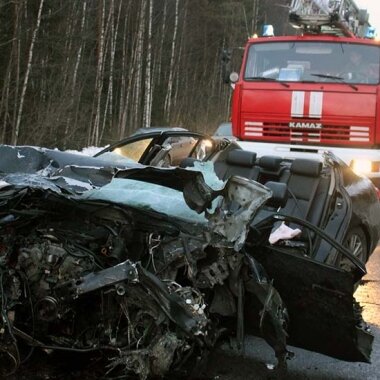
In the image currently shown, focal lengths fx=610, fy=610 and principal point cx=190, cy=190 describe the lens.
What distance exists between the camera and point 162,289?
3.05 metres

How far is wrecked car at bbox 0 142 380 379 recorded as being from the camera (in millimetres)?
3098

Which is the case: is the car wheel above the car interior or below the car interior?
below

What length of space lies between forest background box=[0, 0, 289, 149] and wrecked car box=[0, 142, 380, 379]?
7373 millimetres

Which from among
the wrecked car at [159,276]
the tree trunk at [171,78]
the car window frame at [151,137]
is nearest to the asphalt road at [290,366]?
the wrecked car at [159,276]

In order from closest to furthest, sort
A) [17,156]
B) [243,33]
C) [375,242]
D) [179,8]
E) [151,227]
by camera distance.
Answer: [151,227], [17,156], [375,242], [179,8], [243,33]

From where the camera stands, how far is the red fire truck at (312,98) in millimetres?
8617

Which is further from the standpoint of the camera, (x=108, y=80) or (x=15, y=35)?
(x=108, y=80)

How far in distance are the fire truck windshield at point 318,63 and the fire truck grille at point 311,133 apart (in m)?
0.66

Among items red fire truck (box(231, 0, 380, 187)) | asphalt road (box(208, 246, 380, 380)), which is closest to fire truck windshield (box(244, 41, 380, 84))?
red fire truck (box(231, 0, 380, 187))

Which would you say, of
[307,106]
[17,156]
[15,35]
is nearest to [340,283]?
[17,156]

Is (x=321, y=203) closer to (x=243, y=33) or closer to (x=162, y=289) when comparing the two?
(x=162, y=289)

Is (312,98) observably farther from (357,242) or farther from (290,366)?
(290,366)

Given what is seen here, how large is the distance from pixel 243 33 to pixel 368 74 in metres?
28.8

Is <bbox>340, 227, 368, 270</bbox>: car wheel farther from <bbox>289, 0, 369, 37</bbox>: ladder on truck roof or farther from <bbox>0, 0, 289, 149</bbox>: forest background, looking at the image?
<bbox>0, 0, 289, 149</bbox>: forest background
